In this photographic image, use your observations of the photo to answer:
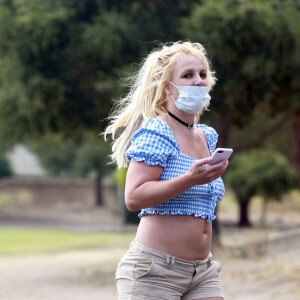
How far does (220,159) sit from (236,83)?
405 inches

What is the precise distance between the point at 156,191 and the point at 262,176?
2578 cm

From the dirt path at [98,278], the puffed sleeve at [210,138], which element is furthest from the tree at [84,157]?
the puffed sleeve at [210,138]

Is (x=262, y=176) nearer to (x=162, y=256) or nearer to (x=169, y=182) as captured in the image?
(x=162, y=256)

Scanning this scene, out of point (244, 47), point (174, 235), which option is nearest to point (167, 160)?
point (174, 235)

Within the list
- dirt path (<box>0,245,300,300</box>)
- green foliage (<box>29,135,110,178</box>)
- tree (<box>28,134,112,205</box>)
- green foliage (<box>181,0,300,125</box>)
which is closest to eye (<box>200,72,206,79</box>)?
dirt path (<box>0,245,300,300</box>)

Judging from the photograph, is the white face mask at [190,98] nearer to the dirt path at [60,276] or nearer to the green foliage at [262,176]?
the dirt path at [60,276]

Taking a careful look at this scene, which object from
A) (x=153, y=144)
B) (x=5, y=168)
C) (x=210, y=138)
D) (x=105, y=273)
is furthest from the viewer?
(x=5, y=168)

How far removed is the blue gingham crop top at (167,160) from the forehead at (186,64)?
270 millimetres

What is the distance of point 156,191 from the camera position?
309 cm

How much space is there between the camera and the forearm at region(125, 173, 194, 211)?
305cm

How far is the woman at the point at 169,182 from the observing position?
3.15m

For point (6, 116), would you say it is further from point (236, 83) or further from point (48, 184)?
point (48, 184)

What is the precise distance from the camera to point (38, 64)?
43.3 ft

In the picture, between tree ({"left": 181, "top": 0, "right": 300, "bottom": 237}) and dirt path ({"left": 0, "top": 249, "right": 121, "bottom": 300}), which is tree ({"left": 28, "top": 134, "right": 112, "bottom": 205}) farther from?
tree ({"left": 181, "top": 0, "right": 300, "bottom": 237})
